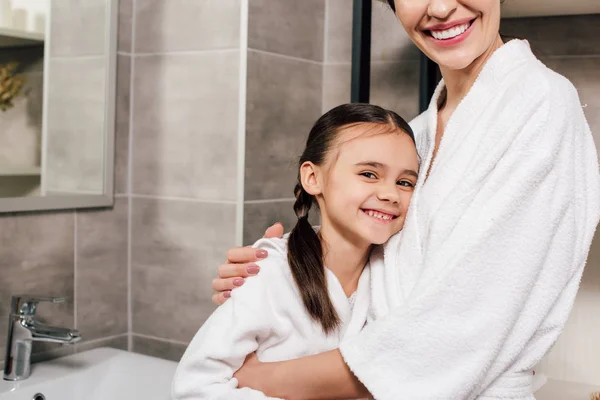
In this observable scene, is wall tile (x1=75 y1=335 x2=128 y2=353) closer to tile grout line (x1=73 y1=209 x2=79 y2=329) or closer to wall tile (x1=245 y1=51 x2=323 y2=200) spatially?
tile grout line (x1=73 y1=209 x2=79 y2=329)

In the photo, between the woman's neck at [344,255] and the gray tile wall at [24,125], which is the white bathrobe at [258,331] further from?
the gray tile wall at [24,125]

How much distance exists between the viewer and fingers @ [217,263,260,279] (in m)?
1.05

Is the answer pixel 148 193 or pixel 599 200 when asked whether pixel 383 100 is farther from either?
pixel 599 200

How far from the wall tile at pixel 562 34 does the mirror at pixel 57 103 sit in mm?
988

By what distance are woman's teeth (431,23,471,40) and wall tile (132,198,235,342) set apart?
0.73 meters

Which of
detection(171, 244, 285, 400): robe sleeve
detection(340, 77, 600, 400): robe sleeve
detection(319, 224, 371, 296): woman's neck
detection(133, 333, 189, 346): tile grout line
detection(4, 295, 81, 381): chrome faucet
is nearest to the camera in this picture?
detection(340, 77, 600, 400): robe sleeve

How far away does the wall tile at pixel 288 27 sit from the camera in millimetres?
1637

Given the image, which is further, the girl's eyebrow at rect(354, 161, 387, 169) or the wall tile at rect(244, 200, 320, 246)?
the wall tile at rect(244, 200, 320, 246)

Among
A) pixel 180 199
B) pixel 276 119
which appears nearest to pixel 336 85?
pixel 276 119

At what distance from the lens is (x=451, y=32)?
1.03 meters

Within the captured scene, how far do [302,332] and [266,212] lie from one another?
67cm

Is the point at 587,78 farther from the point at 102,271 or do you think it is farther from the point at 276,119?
the point at 102,271

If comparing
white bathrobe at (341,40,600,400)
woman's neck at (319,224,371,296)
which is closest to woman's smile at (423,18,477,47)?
white bathrobe at (341,40,600,400)

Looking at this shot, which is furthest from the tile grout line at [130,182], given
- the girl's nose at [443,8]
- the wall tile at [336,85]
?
the girl's nose at [443,8]
